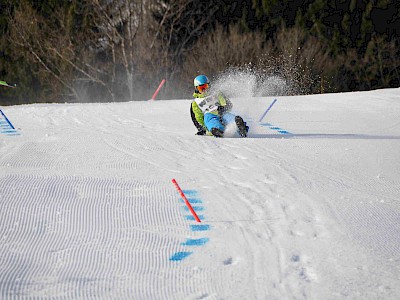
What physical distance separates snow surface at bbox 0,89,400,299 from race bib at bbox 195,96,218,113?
45 cm

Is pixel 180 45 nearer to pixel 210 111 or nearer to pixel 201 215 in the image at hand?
pixel 210 111

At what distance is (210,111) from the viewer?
8.71m

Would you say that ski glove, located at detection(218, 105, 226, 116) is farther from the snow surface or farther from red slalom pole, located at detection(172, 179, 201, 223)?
red slalom pole, located at detection(172, 179, 201, 223)

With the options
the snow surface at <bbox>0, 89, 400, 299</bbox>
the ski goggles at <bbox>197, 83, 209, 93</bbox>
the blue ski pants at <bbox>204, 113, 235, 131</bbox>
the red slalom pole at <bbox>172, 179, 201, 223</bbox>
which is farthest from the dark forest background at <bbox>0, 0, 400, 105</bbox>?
the red slalom pole at <bbox>172, 179, 201, 223</bbox>

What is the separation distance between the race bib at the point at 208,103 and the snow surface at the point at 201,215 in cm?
45

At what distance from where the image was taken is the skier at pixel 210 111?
28.1 ft

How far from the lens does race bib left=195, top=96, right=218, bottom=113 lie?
8.71 metres

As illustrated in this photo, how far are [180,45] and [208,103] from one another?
70.2ft

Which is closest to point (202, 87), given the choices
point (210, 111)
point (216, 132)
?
point (210, 111)

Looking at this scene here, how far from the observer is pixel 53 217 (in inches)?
202

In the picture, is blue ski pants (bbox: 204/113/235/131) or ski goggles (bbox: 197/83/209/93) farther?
ski goggles (bbox: 197/83/209/93)

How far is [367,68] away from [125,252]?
2671cm

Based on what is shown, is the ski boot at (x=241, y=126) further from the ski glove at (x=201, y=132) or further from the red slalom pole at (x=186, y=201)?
the red slalom pole at (x=186, y=201)

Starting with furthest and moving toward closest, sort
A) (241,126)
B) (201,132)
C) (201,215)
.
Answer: (201,132) < (241,126) < (201,215)
